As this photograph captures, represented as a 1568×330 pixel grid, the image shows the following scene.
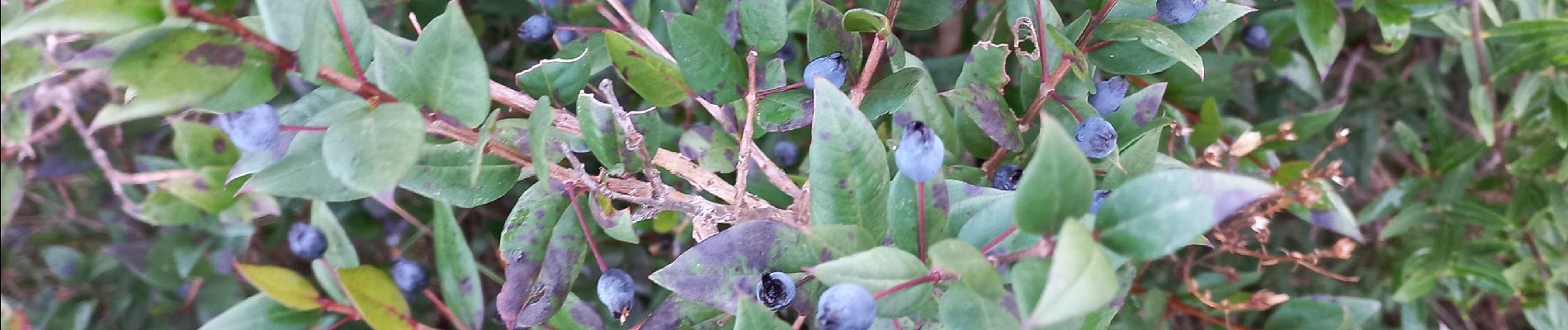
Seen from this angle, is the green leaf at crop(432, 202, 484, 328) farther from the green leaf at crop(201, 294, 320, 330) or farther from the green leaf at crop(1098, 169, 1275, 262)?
the green leaf at crop(1098, 169, 1275, 262)

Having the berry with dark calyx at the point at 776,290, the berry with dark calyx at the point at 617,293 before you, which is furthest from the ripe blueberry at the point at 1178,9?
the berry with dark calyx at the point at 617,293

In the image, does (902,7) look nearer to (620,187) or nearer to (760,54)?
(760,54)

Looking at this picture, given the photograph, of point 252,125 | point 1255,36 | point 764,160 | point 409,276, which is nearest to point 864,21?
point 764,160

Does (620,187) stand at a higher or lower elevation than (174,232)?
higher

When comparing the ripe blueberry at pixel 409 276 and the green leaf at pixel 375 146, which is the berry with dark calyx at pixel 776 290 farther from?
the ripe blueberry at pixel 409 276

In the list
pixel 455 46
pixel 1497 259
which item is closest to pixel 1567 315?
pixel 1497 259
